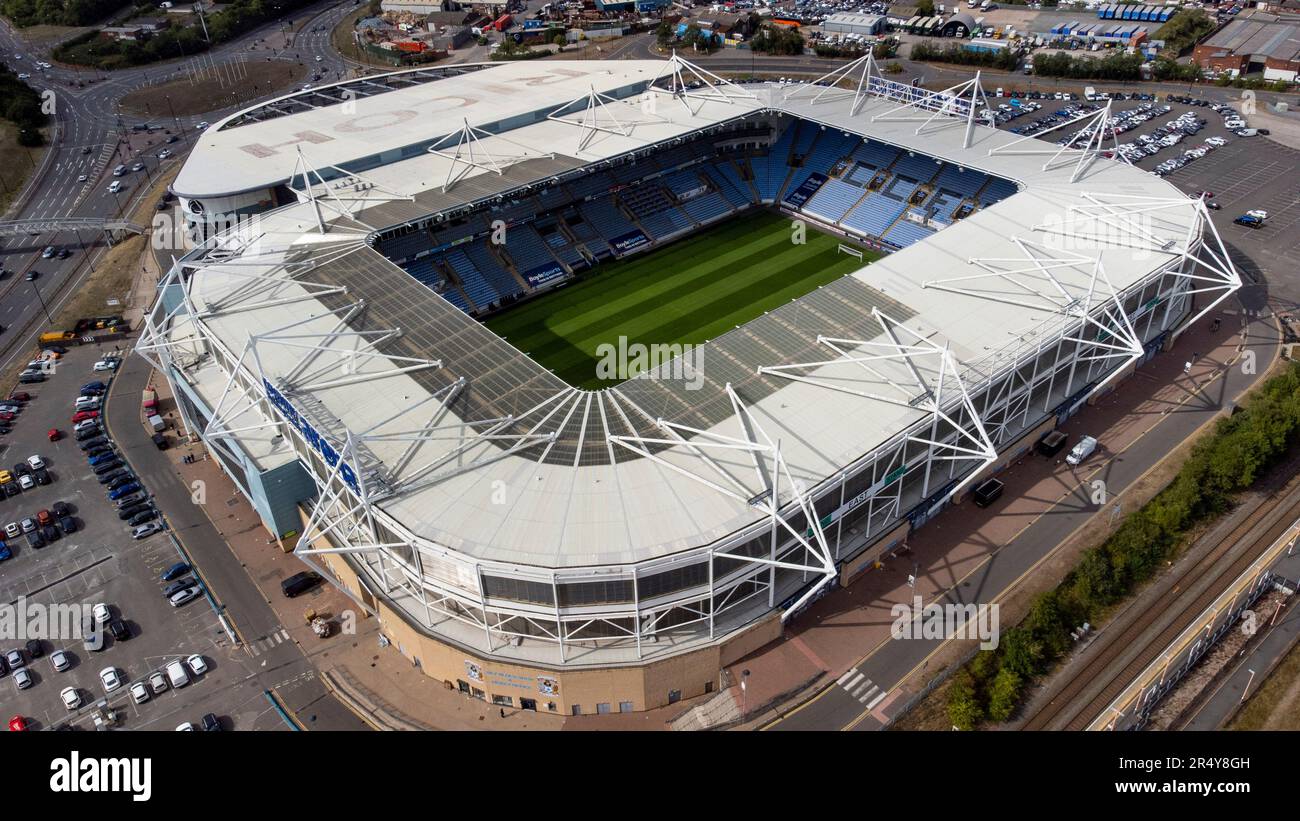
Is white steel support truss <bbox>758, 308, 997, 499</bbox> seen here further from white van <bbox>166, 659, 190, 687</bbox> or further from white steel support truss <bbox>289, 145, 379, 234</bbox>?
white steel support truss <bbox>289, 145, 379, 234</bbox>

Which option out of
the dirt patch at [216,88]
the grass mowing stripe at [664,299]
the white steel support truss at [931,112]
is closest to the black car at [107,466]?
the grass mowing stripe at [664,299]

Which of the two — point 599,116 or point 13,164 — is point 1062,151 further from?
point 13,164

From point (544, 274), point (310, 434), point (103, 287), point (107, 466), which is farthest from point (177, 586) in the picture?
point (103, 287)

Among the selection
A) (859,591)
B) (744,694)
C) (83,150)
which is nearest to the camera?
(744,694)

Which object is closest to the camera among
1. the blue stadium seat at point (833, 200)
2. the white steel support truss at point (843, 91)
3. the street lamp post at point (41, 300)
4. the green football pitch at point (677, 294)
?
the green football pitch at point (677, 294)

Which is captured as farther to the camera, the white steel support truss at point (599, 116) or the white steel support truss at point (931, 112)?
the white steel support truss at point (599, 116)

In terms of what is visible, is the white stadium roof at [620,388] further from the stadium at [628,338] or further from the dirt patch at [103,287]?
the dirt patch at [103,287]

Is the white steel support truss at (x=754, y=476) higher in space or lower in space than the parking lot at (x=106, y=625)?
higher

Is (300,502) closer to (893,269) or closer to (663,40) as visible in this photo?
(893,269)
